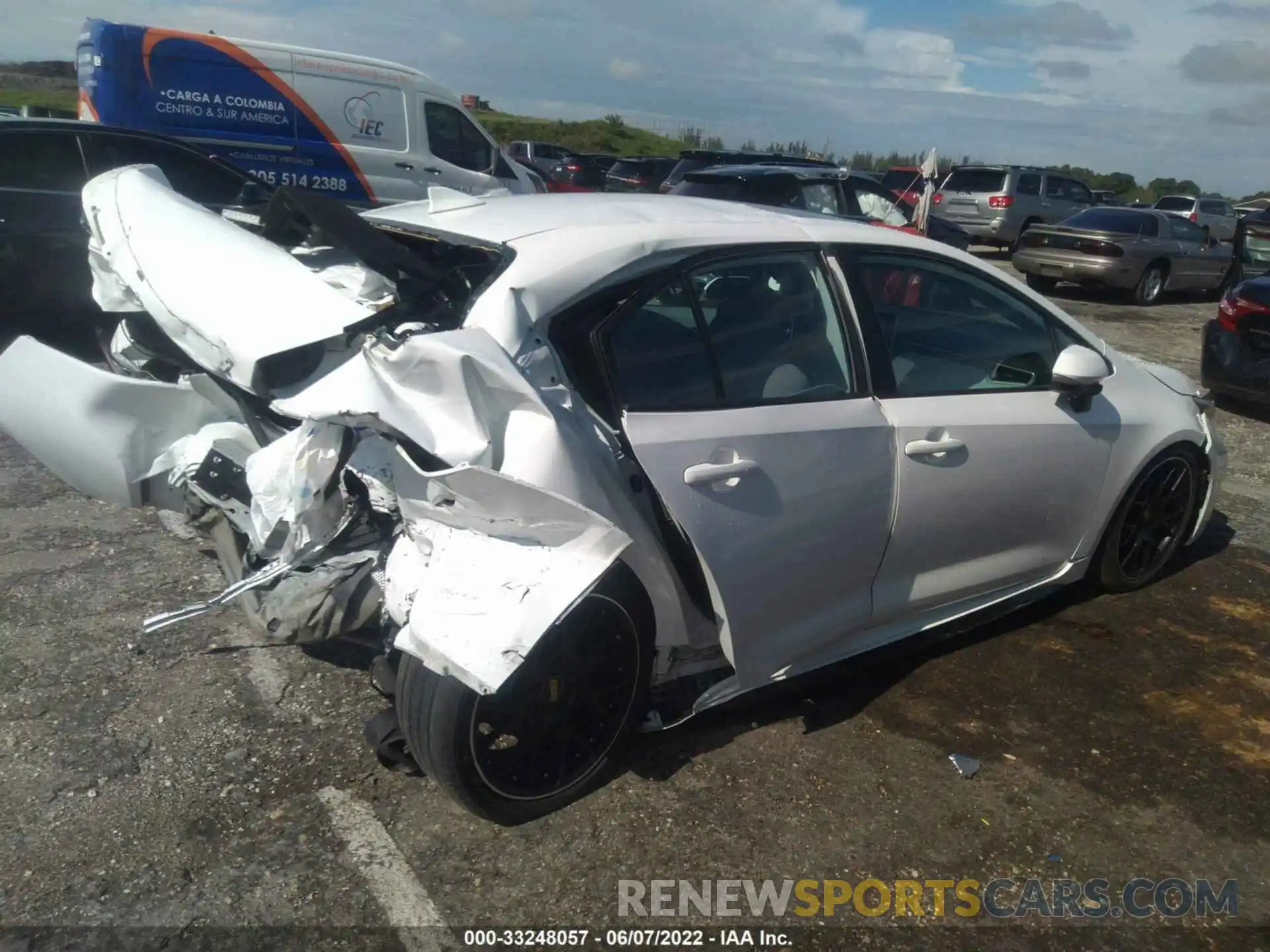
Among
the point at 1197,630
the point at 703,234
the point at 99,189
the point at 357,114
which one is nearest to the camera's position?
the point at 703,234

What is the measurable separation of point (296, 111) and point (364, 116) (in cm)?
85

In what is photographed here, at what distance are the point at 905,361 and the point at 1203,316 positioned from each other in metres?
14.2

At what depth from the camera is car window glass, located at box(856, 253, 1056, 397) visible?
347cm

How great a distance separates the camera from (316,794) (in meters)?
2.95

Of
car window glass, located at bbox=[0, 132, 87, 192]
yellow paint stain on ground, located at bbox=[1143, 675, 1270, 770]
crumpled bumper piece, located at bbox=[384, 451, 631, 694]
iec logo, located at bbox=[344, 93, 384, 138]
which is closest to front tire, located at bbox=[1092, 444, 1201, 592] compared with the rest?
yellow paint stain on ground, located at bbox=[1143, 675, 1270, 770]

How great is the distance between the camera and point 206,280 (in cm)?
300

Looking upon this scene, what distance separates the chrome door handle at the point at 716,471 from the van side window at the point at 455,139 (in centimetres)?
1166

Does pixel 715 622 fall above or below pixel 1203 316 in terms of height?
above

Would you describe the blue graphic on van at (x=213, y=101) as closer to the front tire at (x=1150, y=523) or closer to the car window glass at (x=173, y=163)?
the car window glass at (x=173, y=163)

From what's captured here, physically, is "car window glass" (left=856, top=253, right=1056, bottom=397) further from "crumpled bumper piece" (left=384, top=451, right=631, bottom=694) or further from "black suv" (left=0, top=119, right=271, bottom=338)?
"black suv" (left=0, top=119, right=271, bottom=338)

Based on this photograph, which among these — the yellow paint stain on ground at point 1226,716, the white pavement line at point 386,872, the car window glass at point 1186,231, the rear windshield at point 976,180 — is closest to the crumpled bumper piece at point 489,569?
the white pavement line at point 386,872

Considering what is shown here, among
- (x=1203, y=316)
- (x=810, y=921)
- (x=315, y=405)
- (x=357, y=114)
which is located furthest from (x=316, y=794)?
(x=1203, y=316)

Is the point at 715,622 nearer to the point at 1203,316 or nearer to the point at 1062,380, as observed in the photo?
the point at 1062,380

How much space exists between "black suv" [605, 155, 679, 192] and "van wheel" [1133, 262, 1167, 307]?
28.3 feet
